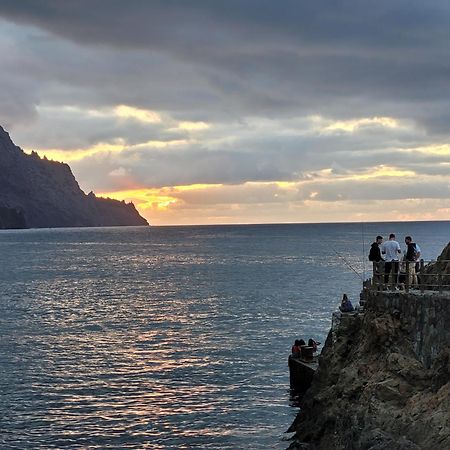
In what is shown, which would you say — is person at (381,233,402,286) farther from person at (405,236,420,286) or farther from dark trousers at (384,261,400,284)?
person at (405,236,420,286)

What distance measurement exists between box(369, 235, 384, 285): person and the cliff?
0.65 meters

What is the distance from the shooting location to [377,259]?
23984 millimetres

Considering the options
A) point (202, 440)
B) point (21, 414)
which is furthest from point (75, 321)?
point (202, 440)

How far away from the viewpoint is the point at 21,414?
29.4m

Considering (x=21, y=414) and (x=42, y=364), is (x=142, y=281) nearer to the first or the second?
(x=42, y=364)

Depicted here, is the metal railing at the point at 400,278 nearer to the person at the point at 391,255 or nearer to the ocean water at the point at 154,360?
the person at the point at 391,255

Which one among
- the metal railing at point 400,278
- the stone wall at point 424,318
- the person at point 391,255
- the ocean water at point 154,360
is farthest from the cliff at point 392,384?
the ocean water at point 154,360

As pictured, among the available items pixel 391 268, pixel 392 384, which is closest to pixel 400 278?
pixel 391 268

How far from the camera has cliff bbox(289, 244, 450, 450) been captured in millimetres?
17234

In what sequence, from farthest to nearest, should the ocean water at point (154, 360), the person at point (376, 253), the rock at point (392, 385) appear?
the ocean water at point (154, 360)
the person at point (376, 253)
the rock at point (392, 385)

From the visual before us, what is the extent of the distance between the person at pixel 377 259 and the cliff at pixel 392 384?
0.65 metres

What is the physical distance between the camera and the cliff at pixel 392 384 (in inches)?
679

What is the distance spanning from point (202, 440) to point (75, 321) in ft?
107

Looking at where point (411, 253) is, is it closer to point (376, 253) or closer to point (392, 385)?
point (376, 253)
